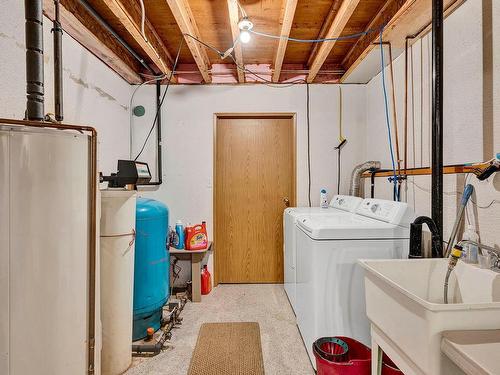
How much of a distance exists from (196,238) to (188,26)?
73.2 inches

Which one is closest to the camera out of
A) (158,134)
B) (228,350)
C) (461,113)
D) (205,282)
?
(461,113)

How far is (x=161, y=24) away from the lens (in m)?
2.27

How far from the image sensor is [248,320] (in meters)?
2.36

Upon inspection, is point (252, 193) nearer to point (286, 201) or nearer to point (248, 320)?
point (286, 201)

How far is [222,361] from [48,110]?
80.7 inches

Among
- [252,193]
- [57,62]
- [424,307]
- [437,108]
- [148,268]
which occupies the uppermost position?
[57,62]

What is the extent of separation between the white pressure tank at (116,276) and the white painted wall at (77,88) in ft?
2.42

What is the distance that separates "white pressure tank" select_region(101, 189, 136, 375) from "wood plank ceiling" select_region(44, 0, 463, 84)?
4.07 ft

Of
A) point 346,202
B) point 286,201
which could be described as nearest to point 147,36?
point 286,201

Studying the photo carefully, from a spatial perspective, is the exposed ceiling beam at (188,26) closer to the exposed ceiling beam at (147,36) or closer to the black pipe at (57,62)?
the exposed ceiling beam at (147,36)

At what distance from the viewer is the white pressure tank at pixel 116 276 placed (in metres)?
1.66

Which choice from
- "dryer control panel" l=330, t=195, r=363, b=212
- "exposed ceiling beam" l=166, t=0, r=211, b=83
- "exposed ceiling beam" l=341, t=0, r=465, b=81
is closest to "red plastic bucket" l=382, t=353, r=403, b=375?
"dryer control panel" l=330, t=195, r=363, b=212

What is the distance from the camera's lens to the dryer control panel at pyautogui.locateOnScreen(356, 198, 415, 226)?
1749 mm

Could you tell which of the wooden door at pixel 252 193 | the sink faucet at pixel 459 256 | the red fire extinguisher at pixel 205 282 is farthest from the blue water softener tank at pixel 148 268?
the sink faucet at pixel 459 256
